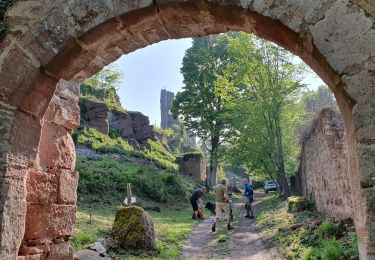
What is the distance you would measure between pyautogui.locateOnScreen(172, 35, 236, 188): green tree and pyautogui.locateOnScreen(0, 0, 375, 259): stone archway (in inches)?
986

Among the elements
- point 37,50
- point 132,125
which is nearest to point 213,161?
point 132,125

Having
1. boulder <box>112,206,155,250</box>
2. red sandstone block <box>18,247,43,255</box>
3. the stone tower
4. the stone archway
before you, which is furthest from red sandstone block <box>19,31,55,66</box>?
the stone tower

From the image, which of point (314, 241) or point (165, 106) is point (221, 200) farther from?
point (165, 106)

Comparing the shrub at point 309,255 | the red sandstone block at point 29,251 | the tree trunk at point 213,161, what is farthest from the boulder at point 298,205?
the tree trunk at point 213,161

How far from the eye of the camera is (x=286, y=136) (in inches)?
795

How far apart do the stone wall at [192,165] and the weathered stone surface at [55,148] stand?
2676cm

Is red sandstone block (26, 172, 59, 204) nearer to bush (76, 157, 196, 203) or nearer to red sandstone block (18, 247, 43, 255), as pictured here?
red sandstone block (18, 247, 43, 255)

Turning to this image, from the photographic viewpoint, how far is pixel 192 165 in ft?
104

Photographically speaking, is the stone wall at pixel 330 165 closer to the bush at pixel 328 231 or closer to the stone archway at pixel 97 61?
the bush at pixel 328 231

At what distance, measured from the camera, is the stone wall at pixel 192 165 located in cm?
3125

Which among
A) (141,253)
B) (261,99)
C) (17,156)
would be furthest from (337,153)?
(261,99)

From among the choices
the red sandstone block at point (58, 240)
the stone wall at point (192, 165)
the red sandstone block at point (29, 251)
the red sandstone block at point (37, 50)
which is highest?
the stone wall at point (192, 165)

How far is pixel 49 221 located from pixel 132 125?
1041 inches

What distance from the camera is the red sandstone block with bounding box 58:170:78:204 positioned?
4.31 m
